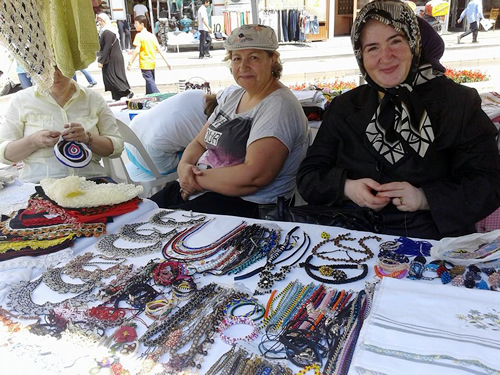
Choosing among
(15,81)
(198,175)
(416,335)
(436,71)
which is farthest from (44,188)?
(15,81)

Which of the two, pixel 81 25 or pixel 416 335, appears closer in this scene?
pixel 416 335

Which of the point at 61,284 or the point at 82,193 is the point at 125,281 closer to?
the point at 61,284

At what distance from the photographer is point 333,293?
1.26m

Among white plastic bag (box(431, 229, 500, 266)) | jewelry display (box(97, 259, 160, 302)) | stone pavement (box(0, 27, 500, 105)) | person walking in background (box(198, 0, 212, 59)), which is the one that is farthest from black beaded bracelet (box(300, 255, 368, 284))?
person walking in background (box(198, 0, 212, 59))

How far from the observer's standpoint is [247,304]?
4.09 feet

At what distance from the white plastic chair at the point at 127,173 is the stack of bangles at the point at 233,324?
2269 millimetres

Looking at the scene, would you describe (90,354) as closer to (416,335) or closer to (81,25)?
(416,335)

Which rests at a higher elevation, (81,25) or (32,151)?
(81,25)

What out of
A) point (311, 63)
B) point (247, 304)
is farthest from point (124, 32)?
point (247, 304)

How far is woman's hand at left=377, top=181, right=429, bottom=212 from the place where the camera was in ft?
5.80

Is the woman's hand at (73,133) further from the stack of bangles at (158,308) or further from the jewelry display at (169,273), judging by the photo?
the stack of bangles at (158,308)

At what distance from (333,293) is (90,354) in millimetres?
685

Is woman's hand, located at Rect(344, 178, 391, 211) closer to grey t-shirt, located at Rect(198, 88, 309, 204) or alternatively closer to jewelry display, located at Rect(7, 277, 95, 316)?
grey t-shirt, located at Rect(198, 88, 309, 204)

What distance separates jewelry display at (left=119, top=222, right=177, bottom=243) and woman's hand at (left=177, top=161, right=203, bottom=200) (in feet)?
2.46
